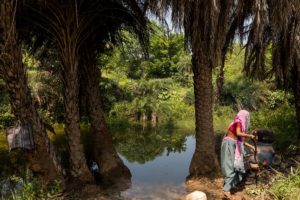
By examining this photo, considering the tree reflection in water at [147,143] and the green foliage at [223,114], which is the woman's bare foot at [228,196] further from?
the green foliage at [223,114]

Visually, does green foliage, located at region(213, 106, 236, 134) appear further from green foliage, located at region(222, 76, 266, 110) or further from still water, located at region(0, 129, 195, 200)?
still water, located at region(0, 129, 195, 200)

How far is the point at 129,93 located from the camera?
22.1m

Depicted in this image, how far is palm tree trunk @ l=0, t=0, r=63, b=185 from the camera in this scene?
19.8 ft

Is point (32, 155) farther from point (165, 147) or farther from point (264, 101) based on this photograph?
point (264, 101)

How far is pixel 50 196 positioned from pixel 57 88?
1182cm

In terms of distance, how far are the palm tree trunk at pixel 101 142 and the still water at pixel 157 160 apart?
0.46 meters

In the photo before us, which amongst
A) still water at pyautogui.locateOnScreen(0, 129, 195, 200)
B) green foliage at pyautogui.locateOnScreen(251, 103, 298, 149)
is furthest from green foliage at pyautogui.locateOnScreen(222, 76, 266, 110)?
still water at pyautogui.locateOnScreen(0, 129, 195, 200)

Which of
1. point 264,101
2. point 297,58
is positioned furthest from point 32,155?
point 264,101

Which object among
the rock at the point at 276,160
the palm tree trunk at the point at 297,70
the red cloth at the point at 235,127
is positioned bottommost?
the rock at the point at 276,160

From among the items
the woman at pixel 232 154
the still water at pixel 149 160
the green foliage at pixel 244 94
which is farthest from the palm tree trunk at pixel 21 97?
the green foliage at pixel 244 94

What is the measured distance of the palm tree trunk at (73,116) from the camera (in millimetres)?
7418

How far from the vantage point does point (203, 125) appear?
8117 millimetres

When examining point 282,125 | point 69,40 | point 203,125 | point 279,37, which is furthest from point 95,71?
point 282,125

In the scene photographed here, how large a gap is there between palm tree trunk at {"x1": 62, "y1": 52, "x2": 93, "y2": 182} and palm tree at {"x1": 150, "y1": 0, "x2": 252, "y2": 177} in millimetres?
2006
